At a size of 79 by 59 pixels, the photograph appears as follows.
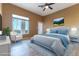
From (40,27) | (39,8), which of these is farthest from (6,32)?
(39,8)

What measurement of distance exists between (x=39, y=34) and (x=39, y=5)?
604 mm

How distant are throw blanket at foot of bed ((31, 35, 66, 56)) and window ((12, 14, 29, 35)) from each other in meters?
0.27

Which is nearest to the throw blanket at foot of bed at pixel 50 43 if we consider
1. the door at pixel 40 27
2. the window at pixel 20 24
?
the door at pixel 40 27

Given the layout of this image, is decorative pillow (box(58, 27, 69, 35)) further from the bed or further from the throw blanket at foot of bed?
the throw blanket at foot of bed

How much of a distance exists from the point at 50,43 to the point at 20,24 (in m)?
0.75

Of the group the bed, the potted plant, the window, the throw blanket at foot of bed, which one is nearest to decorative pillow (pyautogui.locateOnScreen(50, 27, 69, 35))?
the bed

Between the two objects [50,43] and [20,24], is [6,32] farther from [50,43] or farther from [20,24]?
[50,43]

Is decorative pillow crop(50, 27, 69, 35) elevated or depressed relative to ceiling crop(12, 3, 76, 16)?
depressed

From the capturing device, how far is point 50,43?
6.80 ft

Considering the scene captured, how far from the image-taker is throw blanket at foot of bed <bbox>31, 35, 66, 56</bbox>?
2.03 m

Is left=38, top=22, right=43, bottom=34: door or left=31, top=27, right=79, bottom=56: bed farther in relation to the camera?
left=38, top=22, right=43, bottom=34: door

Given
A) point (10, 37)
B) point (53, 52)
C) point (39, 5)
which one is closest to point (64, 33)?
point (53, 52)

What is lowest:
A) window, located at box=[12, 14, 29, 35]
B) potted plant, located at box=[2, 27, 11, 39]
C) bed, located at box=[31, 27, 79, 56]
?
bed, located at box=[31, 27, 79, 56]

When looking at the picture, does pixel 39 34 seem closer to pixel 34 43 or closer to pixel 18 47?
pixel 34 43
